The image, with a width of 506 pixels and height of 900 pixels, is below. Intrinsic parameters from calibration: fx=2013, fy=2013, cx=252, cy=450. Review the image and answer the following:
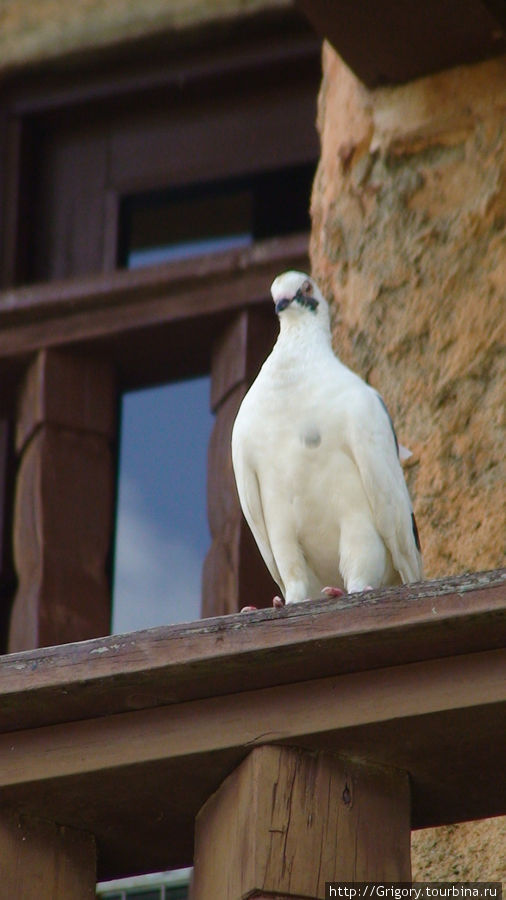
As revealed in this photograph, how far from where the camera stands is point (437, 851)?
14.2 feet

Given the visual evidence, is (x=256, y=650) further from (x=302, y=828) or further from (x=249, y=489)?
(x=249, y=489)

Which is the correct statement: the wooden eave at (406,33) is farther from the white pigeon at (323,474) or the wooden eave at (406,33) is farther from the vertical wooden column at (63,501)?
the vertical wooden column at (63,501)

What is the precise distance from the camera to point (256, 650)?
2.97 m

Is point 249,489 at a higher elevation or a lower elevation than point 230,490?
lower

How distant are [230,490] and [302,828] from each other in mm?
2992

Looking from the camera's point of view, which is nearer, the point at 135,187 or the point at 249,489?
the point at 249,489

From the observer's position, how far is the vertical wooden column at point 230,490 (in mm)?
5770

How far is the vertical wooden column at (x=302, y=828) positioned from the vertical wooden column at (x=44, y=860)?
0.21m

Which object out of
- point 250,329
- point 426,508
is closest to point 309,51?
point 250,329

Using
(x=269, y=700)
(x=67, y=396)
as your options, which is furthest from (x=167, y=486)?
(x=269, y=700)

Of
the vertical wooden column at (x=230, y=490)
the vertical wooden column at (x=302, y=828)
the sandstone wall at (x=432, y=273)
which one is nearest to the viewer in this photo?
the vertical wooden column at (x=302, y=828)

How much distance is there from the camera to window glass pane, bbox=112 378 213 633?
669 cm

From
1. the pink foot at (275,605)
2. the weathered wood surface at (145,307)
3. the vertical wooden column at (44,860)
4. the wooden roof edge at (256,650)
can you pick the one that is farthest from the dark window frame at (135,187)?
the wooden roof edge at (256,650)

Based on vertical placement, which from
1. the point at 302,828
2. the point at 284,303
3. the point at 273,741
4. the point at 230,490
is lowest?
the point at 302,828
